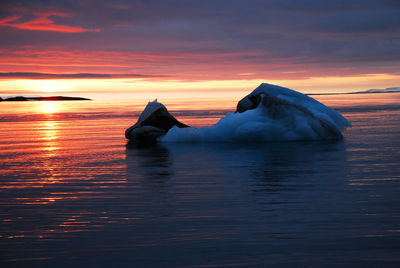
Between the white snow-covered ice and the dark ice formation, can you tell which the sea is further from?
the dark ice formation

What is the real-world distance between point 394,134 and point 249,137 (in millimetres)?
5842

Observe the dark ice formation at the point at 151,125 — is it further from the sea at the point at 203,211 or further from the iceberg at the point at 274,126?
the sea at the point at 203,211

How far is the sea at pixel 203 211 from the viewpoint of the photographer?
15.8 ft

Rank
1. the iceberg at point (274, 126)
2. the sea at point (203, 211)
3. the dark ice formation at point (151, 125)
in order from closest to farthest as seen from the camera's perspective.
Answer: the sea at point (203, 211) → the iceberg at point (274, 126) → the dark ice formation at point (151, 125)

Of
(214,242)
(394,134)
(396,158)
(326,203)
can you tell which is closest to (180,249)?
(214,242)

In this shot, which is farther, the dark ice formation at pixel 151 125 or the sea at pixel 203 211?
the dark ice formation at pixel 151 125

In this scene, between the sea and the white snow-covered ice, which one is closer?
the sea

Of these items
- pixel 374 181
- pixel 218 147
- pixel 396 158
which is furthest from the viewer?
pixel 218 147

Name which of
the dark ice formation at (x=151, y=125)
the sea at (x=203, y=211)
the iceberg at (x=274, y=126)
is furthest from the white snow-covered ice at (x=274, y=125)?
the sea at (x=203, y=211)

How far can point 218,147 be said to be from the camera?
15375 mm

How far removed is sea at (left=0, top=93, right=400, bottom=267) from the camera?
15.8 ft

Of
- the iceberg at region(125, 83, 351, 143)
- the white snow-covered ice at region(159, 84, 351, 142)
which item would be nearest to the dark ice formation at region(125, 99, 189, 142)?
the iceberg at region(125, 83, 351, 143)

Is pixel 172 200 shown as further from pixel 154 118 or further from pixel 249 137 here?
pixel 154 118

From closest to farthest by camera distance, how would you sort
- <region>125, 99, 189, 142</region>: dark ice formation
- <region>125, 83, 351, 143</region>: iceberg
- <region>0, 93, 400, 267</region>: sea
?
<region>0, 93, 400, 267</region>: sea → <region>125, 83, 351, 143</region>: iceberg → <region>125, 99, 189, 142</region>: dark ice formation
